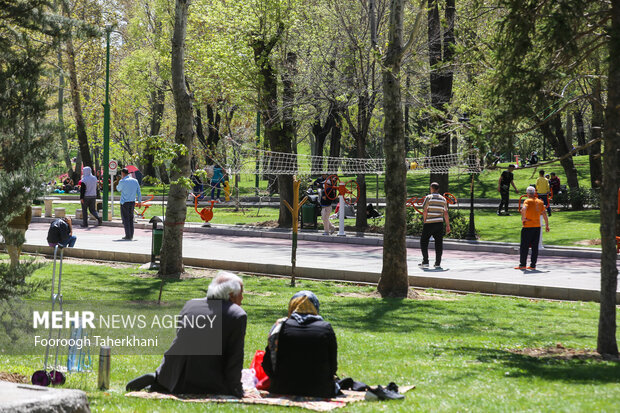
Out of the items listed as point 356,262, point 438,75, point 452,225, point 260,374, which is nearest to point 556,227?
point 452,225

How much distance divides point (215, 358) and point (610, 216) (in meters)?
4.52

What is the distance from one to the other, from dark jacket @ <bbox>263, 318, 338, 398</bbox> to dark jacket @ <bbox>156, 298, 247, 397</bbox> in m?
0.38

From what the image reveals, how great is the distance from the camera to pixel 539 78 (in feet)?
31.2

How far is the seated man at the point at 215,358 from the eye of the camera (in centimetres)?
705

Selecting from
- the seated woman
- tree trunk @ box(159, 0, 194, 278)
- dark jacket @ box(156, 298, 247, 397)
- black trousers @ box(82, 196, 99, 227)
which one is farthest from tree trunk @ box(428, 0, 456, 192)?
dark jacket @ box(156, 298, 247, 397)

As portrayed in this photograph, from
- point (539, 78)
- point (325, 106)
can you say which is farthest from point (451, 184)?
point (539, 78)

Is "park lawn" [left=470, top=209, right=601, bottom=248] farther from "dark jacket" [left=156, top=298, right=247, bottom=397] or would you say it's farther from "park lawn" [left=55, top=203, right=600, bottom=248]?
"dark jacket" [left=156, top=298, right=247, bottom=397]

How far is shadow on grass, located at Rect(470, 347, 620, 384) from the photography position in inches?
309

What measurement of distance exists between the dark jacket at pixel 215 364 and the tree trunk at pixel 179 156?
8.82 meters

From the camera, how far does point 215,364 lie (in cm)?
711

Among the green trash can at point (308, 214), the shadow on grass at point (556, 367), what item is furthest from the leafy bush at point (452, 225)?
the shadow on grass at point (556, 367)

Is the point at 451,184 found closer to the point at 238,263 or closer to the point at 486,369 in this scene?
the point at 238,263

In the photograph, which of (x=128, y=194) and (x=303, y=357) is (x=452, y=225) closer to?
(x=128, y=194)

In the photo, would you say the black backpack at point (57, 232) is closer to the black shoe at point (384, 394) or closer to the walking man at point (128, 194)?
the black shoe at point (384, 394)
